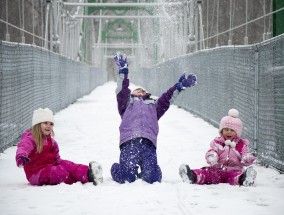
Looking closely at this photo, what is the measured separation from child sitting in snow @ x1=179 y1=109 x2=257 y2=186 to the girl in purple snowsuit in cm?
37

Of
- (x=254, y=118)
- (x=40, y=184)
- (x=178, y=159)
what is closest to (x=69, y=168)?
(x=40, y=184)

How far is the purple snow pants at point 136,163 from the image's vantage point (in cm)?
520

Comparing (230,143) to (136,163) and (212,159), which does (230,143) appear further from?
(136,163)

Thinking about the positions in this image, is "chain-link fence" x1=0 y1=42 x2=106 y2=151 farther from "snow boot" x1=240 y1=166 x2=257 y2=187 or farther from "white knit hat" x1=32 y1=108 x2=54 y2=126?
"snow boot" x1=240 y1=166 x2=257 y2=187

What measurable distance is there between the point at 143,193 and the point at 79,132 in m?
5.40

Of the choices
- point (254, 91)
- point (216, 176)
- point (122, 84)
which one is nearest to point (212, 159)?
point (216, 176)

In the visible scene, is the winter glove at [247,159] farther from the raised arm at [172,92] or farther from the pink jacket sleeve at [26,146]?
the pink jacket sleeve at [26,146]

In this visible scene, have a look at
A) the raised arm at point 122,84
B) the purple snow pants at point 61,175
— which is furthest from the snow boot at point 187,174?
the raised arm at point 122,84

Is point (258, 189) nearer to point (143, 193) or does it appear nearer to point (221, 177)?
point (221, 177)

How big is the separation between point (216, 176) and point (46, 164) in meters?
1.51

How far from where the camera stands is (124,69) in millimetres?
5762

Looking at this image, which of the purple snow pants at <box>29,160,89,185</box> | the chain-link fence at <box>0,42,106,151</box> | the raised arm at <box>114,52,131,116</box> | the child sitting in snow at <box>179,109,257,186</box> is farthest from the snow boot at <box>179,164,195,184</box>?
the chain-link fence at <box>0,42,106,151</box>

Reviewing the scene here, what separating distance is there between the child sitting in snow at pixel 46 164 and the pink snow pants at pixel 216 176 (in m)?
0.86

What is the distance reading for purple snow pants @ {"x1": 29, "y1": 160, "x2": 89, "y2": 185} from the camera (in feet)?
16.6
